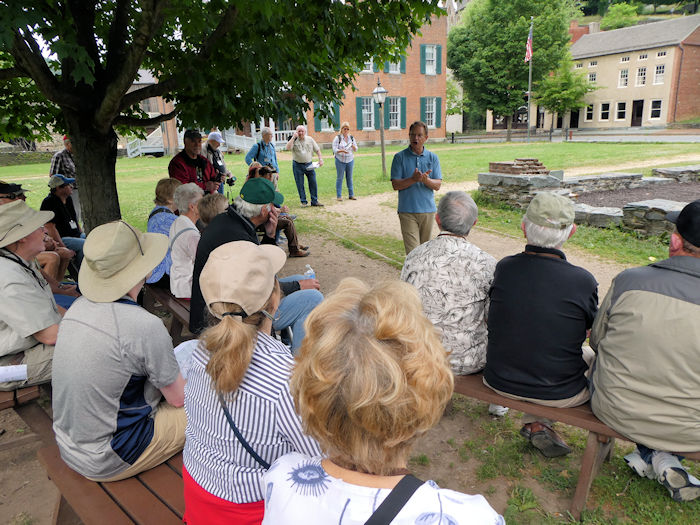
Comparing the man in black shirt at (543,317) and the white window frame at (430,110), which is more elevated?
the white window frame at (430,110)

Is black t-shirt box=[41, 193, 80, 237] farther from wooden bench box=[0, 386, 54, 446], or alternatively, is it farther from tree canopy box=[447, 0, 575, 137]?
tree canopy box=[447, 0, 575, 137]

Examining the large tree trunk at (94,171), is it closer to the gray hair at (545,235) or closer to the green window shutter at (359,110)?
the gray hair at (545,235)

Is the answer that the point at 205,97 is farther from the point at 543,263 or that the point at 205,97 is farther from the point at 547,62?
the point at 547,62

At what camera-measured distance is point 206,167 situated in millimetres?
7145

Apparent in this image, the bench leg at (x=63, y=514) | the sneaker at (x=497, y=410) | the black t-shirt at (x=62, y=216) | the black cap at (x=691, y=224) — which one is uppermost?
the black cap at (x=691, y=224)

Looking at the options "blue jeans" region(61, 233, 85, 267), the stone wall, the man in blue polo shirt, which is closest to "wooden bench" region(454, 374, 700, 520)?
the man in blue polo shirt

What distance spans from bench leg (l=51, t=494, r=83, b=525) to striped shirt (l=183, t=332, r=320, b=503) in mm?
1269

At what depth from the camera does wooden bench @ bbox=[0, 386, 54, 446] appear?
259cm

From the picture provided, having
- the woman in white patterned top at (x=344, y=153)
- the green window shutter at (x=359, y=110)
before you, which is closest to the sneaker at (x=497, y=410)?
the woman in white patterned top at (x=344, y=153)

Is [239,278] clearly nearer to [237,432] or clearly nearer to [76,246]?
[237,432]

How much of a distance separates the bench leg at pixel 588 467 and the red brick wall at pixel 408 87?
30.9 meters

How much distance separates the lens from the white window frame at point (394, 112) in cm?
3353

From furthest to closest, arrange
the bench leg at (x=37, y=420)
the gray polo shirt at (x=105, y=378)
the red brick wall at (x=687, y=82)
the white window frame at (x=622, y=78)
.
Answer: the white window frame at (x=622, y=78)
the red brick wall at (x=687, y=82)
the bench leg at (x=37, y=420)
the gray polo shirt at (x=105, y=378)

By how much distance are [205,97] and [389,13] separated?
6.60 feet
